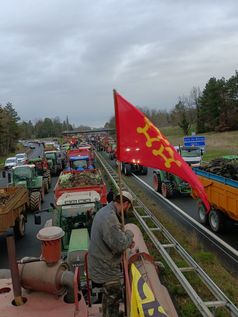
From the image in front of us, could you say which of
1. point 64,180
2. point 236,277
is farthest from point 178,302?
point 64,180

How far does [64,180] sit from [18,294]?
11.0 metres

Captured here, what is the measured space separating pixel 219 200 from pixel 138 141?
7102 mm

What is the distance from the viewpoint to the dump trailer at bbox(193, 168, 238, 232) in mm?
10977

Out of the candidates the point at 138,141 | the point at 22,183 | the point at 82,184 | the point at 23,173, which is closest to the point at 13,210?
the point at 82,184

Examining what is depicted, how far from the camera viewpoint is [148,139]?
5.55 meters

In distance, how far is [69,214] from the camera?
9.80m

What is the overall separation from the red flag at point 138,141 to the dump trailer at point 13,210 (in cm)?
703

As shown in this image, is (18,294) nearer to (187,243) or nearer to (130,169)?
(187,243)

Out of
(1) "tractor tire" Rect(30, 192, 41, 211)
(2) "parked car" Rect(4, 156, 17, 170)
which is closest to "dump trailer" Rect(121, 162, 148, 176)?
(1) "tractor tire" Rect(30, 192, 41, 211)

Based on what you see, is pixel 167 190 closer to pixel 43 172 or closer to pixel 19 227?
pixel 19 227

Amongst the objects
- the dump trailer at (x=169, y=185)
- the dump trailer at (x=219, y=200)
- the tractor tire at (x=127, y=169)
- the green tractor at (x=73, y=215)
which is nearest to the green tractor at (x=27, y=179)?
the dump trailer at (x=169, y=185)

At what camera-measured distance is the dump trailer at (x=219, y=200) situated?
1098 cm

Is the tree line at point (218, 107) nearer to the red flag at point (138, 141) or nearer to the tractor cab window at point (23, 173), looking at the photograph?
the tractor cab window at point (23, 173)

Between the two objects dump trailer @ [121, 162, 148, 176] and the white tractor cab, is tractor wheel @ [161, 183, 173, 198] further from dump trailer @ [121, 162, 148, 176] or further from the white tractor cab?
dump trailer @ [121, 162, 148, 176]
